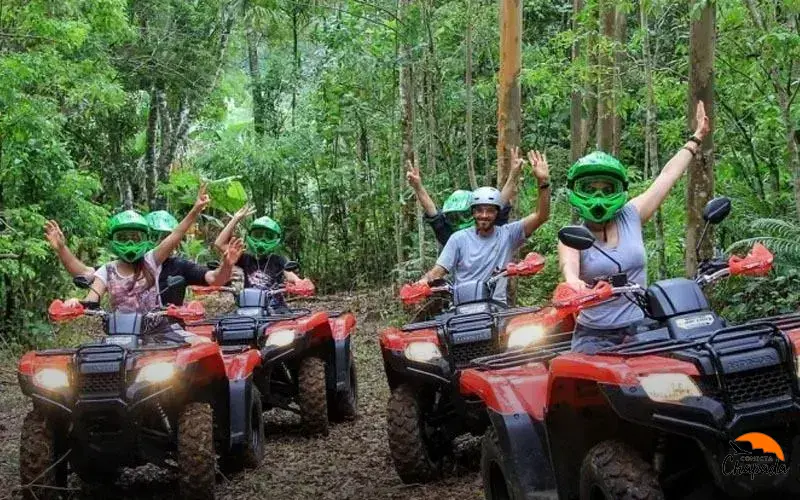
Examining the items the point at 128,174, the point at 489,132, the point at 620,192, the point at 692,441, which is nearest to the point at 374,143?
the point at 489,132

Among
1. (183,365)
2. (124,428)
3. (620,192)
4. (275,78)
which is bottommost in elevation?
(124,428)

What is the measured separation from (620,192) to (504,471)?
151cm

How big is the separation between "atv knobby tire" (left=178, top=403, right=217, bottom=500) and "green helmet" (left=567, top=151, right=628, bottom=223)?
2.87 meters

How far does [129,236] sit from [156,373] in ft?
4.58

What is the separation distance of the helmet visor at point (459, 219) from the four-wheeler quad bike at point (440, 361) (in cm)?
144

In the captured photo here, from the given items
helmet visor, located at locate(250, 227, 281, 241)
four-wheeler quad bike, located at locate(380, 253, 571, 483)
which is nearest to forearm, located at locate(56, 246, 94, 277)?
four-wheeler quad bike, located at locate(380, 253, 571, 483)

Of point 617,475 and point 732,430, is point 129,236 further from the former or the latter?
point 732,430

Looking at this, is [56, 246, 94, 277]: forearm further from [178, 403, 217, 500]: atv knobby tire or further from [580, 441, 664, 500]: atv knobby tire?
[580, 441, 664, 500]: atv knobby tire

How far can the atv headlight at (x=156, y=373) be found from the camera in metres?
5.94

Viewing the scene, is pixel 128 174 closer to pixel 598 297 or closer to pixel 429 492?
pixel 429 492

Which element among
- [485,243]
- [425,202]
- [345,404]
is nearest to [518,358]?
[485,243]

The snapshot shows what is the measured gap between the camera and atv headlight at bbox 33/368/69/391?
6.02m

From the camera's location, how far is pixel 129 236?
6.97 m

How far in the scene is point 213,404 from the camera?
22.9 feet
